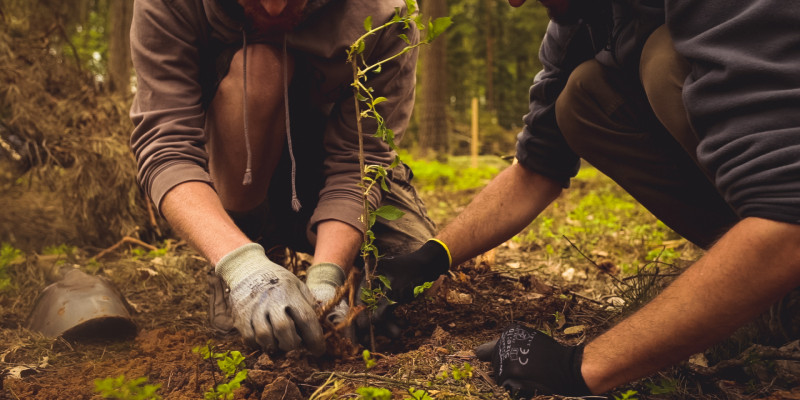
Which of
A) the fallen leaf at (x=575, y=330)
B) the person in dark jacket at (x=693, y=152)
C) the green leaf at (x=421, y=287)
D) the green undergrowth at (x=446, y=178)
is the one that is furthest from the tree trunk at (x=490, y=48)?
the green leaf at (x=421, y=287)

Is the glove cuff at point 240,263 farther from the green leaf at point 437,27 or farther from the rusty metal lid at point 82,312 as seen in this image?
the green leaf at point 437,27

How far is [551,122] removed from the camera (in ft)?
7.45

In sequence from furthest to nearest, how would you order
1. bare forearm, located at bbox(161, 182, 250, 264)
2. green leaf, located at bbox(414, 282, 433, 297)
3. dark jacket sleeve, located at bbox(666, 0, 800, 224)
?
bare forearm, located at bbox(161, 182, 250, 264) → green leaf, located at bbox(414, 282, 433, 297) → dark jacket sleeve, located at bbox(666, 0, 800, 224)

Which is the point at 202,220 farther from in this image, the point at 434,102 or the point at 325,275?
the point at 434,102

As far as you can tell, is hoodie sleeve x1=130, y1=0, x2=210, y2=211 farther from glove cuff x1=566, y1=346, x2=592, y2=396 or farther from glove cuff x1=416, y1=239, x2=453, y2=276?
glove cuff x1=566, y1=346, x2=592, y2=396

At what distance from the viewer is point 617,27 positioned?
1900mm

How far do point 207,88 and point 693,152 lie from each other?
1.70 meters

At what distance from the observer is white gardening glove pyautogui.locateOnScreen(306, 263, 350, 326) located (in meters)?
1.85

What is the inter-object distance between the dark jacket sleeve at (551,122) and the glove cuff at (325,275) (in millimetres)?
818

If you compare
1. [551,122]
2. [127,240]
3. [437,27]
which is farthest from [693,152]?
[127,240]

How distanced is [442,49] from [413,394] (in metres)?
9.38

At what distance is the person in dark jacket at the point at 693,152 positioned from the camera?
1.26 metres

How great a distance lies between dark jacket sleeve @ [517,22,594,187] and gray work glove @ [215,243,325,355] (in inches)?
40.2

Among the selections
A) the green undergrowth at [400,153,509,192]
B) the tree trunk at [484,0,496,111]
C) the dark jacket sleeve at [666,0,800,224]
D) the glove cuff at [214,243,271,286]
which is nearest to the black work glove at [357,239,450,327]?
the glove cuff at [214,243,271,286]
